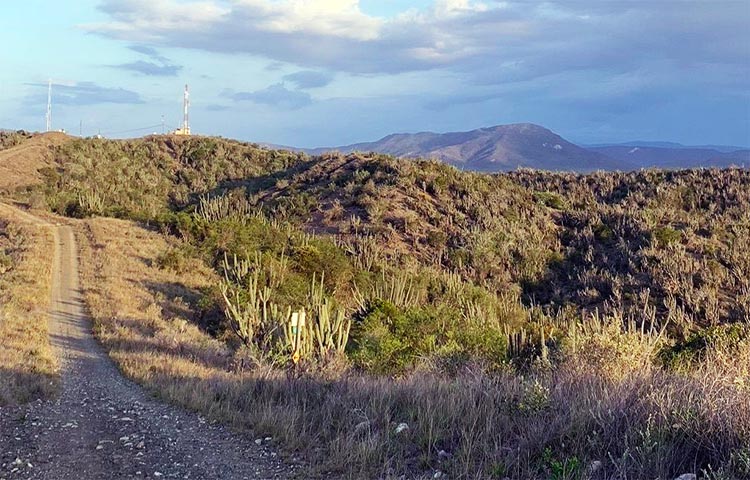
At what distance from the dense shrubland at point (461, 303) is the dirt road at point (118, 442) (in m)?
0.40

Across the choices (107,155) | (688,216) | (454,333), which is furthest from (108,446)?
(107,155)

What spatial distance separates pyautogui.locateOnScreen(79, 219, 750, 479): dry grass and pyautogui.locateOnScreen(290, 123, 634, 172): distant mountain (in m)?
67.5

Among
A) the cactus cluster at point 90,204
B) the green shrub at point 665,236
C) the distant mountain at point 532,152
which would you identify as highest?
the distant mountain at point 532,152

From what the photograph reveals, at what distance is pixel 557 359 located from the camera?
28.2ft

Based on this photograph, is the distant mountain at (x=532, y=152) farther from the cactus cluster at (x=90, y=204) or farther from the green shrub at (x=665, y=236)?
the green shrub at (x=665, y=236)

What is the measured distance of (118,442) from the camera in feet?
21.5

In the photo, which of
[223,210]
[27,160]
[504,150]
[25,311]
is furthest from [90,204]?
[504,150]

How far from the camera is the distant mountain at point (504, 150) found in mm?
88062

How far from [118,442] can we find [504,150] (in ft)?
321

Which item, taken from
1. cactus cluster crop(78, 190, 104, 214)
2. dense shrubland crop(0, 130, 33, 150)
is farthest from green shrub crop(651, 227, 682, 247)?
dense shrubland crop(0, 130, 33, 150)

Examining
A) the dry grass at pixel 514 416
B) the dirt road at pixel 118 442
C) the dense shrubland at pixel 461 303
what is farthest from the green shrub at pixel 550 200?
the dirt road at pixel 118 442

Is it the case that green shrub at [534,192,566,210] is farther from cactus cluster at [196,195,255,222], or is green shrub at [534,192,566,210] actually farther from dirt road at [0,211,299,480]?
dirt road at [0,211,299,480]

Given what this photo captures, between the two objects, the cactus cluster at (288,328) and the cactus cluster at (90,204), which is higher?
the cactus cluster at (90,204)

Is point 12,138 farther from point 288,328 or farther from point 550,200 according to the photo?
point 288,328
